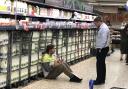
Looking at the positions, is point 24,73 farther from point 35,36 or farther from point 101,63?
point 101,63

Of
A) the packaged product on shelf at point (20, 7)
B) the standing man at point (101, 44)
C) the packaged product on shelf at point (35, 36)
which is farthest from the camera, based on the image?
the packaged product on shelf at point (35, 36)

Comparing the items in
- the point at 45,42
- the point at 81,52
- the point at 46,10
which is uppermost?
the point at 46,10

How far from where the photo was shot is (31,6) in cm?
907

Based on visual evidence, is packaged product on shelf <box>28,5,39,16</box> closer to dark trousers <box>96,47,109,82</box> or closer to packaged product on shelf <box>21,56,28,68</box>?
packaged product on shelf <box>21,56,28,68</box>

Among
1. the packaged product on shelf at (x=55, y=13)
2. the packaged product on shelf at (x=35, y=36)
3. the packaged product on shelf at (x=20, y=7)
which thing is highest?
the packaged product on shelf at (x=20, y=7)

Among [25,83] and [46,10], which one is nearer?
[25,83]

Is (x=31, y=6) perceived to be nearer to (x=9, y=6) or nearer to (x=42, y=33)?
(x=42, y=33)

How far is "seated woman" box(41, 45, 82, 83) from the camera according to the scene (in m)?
8.78

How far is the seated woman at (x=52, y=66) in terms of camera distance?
878cm

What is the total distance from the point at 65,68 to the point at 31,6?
1.85m

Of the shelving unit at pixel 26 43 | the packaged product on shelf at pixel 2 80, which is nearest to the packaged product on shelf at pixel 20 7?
the shelving unit at pixel 26 43

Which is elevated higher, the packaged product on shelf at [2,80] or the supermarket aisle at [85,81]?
the packaged product on shelf at [2,80]

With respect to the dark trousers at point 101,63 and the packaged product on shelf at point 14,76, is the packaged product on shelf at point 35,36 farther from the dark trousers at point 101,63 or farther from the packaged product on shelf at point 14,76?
the dark trousers at point 101,63

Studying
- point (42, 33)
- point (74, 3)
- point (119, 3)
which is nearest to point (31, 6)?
point (42, 33)
